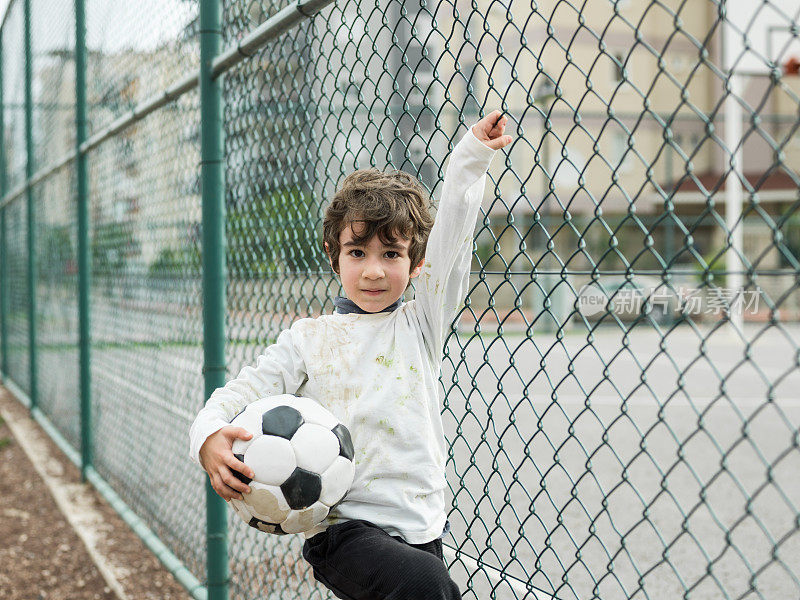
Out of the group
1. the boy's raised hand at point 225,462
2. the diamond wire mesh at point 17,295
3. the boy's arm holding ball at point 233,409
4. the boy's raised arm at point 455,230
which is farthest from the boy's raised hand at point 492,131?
the diamond wire mesh at point 17,295

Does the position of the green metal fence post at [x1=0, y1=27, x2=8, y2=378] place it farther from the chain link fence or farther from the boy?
the boy

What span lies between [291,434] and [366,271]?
1.25 ft

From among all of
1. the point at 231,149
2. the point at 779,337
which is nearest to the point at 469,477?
the point at 231,149

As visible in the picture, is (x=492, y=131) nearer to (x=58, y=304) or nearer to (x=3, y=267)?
(x=58, y=304)

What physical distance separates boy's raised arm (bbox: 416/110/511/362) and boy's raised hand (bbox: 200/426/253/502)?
483mm

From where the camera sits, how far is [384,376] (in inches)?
68.4

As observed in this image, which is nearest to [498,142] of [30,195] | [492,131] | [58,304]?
[492,131]

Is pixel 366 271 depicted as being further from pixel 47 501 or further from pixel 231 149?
pixel 47 501

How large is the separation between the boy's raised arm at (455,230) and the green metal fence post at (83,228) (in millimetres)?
3736

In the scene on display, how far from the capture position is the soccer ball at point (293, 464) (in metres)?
1.60

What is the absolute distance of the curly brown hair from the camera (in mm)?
1700

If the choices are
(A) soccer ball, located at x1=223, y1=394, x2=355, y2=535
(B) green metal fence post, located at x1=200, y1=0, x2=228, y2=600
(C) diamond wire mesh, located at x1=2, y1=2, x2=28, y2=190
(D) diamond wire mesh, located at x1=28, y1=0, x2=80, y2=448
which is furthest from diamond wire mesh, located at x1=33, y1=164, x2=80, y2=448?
(A) soccer ball, located at x1=223, y1=394, x2=355, y2=535

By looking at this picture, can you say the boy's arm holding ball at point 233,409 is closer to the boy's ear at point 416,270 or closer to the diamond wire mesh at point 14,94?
the boy's ear at point 416,270

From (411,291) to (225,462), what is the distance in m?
1.15
